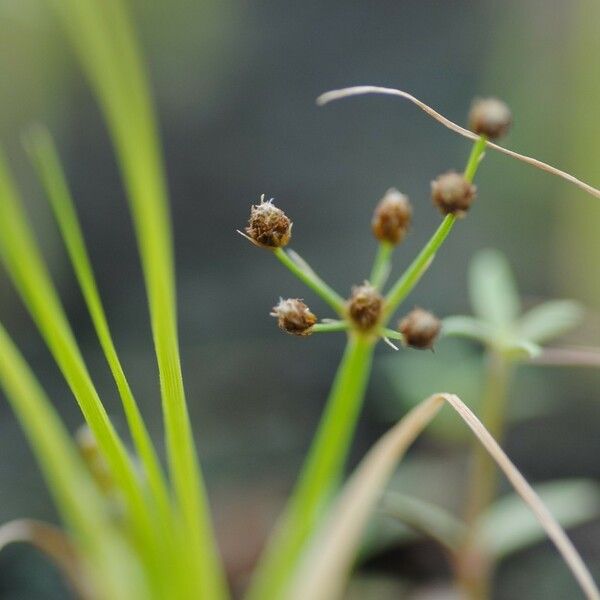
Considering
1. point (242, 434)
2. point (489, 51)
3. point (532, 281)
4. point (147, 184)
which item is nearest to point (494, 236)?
point (532, 281)

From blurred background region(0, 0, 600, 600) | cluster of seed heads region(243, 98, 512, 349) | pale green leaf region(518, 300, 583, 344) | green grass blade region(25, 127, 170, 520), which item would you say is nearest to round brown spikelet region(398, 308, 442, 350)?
cluster of seed heads region(243, 98, 512, 349)

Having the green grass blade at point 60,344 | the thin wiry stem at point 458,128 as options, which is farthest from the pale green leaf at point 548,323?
the green grass blade at point 60,344

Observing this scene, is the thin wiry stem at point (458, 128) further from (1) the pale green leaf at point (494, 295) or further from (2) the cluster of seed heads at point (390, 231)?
(1) the pale green leaf at point (494, 295)

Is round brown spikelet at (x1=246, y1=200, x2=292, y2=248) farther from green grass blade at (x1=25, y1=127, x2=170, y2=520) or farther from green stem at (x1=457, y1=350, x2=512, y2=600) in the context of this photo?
green stem at (x1=457, y1=350, x2=512, y2=600)

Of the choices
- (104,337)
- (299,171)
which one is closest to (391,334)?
(104,337)

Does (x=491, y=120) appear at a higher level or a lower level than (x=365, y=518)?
higher

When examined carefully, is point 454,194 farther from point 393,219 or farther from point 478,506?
point 478,506

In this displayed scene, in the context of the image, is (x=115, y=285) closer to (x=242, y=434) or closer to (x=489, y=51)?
(x=242, y=434)
